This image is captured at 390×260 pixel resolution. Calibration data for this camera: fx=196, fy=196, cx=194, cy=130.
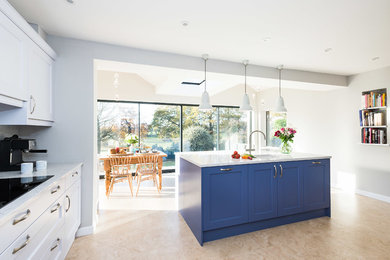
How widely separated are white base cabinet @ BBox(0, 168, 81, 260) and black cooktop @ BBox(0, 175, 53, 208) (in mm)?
91

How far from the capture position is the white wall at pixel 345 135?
371 centimetres

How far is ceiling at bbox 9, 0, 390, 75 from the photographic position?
1810 millimetres

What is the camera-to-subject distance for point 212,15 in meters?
1.96

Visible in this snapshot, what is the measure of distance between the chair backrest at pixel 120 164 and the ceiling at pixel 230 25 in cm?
210

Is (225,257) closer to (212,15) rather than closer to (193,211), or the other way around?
(193,211)

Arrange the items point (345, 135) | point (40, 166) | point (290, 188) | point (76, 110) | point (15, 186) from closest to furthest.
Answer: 1. point (15, 186)
2. point (40, 166)
3. point (76, 110)
4. point (290, 188)
5. point (345, 135)

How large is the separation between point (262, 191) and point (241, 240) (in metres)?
0.64

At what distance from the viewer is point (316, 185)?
2859 mm

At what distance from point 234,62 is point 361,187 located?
12.0 feet

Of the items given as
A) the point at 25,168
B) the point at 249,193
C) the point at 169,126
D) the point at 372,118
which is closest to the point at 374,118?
the point at 372,118

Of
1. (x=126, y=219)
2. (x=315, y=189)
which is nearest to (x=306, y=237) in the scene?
(x=315, y=189)

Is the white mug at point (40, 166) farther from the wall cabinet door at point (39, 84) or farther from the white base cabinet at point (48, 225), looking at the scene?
the wall cabinet door at point (39, 84)

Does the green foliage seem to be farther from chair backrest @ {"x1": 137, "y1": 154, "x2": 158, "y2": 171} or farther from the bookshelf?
the bookshelf

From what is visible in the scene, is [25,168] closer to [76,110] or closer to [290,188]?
[76,110]
